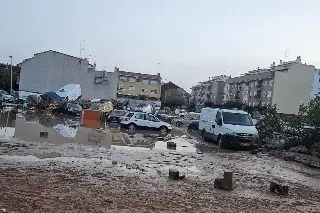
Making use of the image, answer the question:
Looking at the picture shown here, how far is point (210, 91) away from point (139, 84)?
27.3m

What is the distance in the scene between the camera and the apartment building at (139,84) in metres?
119

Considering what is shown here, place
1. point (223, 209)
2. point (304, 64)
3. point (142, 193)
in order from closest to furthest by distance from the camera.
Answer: point (223, 209) → point (142, 193) → point (304, 64)

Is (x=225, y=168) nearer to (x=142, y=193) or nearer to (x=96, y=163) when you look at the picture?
(x=96, y=163)

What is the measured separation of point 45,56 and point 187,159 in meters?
61.9

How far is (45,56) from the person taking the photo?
73.6 metres

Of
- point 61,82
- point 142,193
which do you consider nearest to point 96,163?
point 142,193

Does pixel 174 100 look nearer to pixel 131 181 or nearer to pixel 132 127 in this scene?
pixel 132 127

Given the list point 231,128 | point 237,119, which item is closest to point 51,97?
point 237,119

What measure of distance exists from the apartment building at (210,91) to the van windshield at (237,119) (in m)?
90.0

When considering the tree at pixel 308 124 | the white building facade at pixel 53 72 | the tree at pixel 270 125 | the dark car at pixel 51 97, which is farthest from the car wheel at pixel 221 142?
the white building facade at pixel 53 72

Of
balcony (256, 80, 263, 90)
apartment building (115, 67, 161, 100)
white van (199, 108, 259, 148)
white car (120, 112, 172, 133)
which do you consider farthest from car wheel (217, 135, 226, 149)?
apartment building (115, 67, 161, 100)

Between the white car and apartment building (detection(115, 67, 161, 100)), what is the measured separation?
84388 millimetres

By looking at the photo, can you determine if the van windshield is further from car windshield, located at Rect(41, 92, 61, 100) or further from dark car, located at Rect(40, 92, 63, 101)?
car windshield, located at Rect(41, 92, 61, 100)

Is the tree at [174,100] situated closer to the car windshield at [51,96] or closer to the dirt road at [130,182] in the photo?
the car windshield at [51,96]
